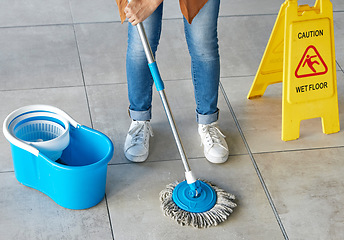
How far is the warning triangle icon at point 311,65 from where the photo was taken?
8.58ft

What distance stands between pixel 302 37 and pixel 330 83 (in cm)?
28

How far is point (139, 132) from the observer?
2533 millimetres

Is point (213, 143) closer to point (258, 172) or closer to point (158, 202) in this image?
point (258, 172)

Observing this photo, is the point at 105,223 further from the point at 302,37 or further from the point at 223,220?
the point at 302,37

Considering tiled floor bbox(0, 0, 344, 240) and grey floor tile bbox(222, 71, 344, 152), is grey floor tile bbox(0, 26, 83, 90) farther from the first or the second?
grey floor tile bbox(222, 71, 344, 152)

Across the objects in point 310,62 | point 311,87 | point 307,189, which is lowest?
point 307,189

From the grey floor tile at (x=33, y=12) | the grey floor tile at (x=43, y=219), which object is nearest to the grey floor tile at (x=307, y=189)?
the grey floor tile at (x=43, y=219)

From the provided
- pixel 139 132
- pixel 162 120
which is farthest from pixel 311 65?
pixel 139 132

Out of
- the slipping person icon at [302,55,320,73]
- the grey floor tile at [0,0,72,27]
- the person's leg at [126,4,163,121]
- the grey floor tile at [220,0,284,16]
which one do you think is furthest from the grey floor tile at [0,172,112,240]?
the grey floor tile at [220,0,284,16]

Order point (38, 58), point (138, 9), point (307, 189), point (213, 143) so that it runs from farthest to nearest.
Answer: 1. point (38, 58)
2. point (213, 143)
3. point (307, 189)
4. point (138, 9)

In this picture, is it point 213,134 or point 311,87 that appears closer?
point 213,134

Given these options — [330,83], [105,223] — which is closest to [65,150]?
[105,223]

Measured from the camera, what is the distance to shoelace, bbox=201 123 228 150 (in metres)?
2.52

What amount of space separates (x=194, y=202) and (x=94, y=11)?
72.3 inches
